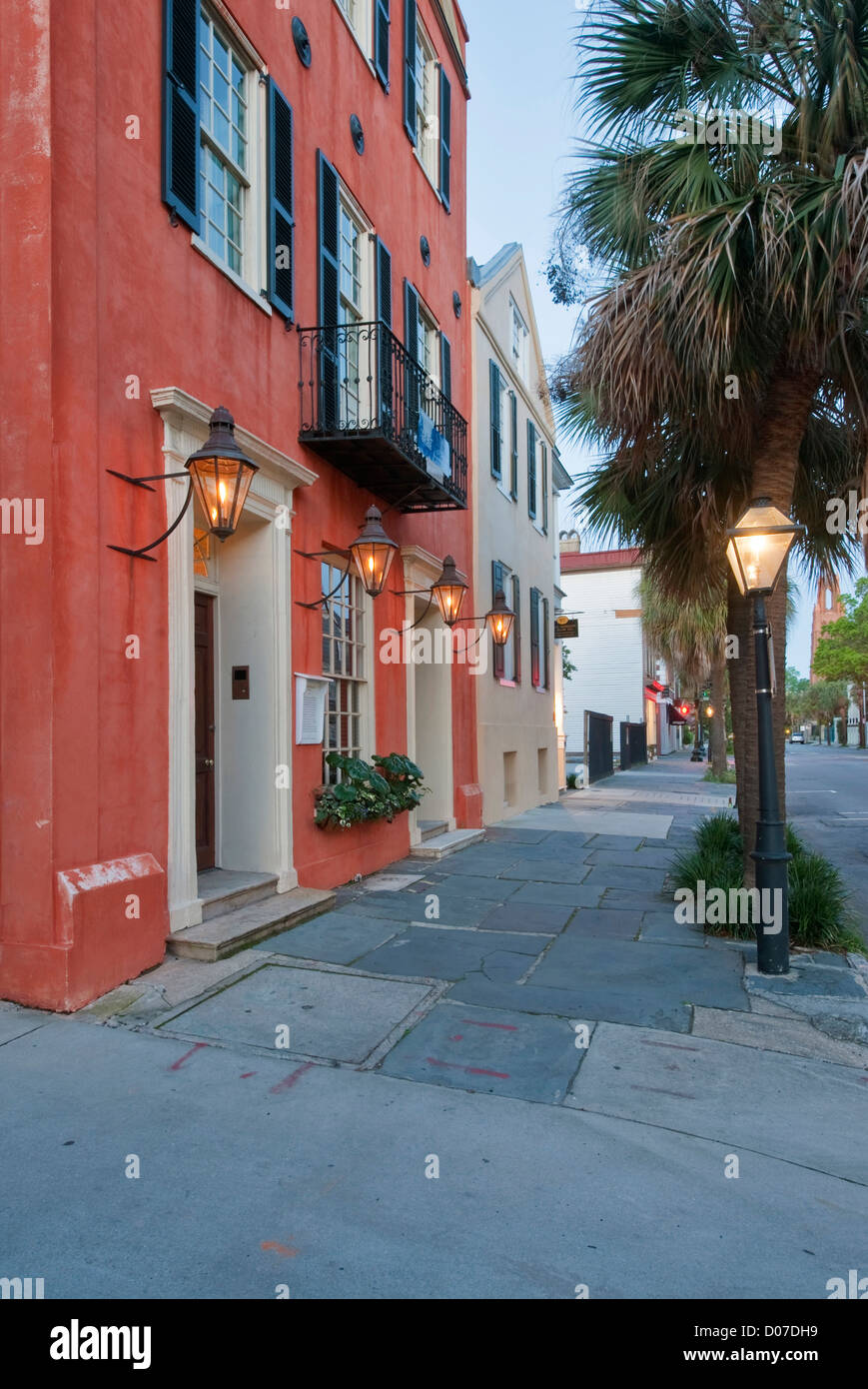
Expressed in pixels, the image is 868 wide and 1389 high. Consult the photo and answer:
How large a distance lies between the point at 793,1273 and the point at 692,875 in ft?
16.5

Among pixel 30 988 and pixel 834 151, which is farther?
pixel 834 151

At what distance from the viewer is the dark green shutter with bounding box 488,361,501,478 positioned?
14.3 m

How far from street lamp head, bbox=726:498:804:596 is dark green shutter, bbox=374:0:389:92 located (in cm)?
718

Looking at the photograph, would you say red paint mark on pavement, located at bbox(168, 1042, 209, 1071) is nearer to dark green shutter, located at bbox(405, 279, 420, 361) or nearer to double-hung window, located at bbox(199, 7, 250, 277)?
double-hung window, located at bbox(199, 7, 250, 277)

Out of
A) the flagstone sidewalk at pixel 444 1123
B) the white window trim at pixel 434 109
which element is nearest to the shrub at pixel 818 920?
the flagstone sidewalk at pixel 444 1123

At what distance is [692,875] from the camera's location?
7.59 metres

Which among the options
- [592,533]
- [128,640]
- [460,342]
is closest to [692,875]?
[592,533]

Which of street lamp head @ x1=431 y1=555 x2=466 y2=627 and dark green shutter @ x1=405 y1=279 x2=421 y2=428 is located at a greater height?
dark green shutter @ x1=405 y1=279 x2=421 y2=428

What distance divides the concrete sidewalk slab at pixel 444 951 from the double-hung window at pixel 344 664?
2.17 meters

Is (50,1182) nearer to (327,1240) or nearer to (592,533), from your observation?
(327,1240)

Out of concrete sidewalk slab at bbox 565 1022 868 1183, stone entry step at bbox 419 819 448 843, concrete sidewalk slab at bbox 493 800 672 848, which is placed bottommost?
concrete sidewalk slab at bbox 493 800 672 848

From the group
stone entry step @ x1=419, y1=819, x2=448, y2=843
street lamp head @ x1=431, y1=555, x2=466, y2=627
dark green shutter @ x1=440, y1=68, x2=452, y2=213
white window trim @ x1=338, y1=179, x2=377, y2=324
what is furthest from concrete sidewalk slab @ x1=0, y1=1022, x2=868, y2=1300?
dark green shutter @ x1=440, y1=68, x2=452, y2=213

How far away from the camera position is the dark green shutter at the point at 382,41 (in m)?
9.56

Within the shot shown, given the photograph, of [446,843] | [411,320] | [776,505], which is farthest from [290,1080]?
[411,320]
